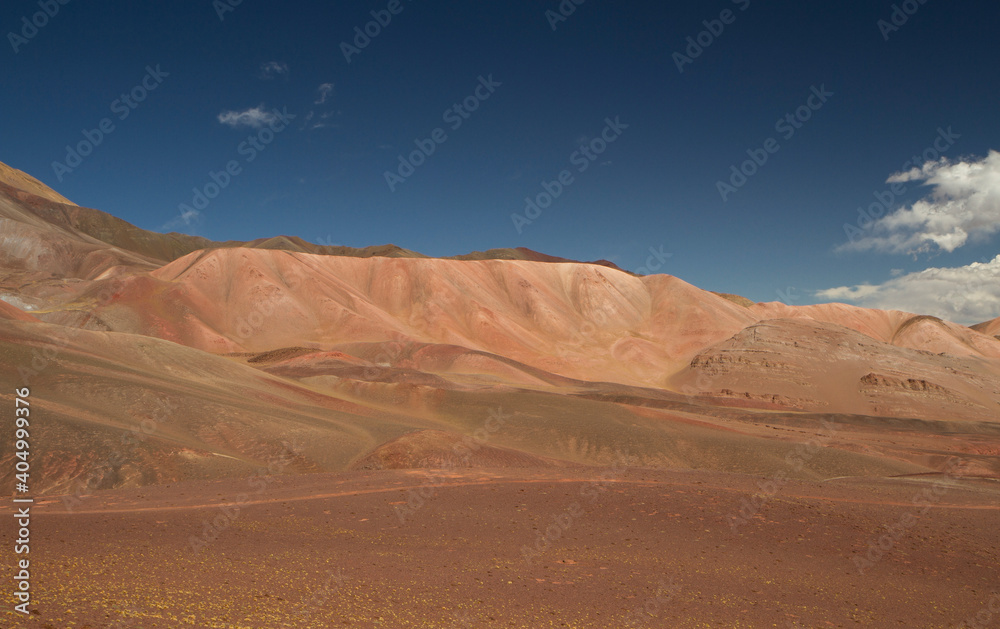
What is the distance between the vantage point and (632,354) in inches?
3782

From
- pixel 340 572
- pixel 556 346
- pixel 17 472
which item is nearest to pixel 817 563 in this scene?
pixel 340 572

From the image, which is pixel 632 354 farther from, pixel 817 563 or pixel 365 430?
pixel 817 563

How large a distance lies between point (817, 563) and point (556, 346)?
83.6 m

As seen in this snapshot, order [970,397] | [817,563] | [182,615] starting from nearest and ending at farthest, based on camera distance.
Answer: [182,615]
[817,563]
[970,397]

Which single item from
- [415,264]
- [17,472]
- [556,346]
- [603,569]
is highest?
[415,264]

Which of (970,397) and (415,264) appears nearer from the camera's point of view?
(970,397)

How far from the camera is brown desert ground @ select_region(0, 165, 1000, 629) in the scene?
33.6 feet

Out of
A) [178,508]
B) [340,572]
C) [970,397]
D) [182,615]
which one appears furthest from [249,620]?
[970,397]

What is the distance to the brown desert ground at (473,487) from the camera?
33.6ft

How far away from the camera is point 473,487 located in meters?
20.0

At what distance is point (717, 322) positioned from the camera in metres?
106

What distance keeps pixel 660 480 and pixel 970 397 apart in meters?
64.0

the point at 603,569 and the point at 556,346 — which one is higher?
the point at 556,346

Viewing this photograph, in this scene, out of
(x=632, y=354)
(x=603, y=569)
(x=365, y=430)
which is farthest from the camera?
(x=632, y=354)
